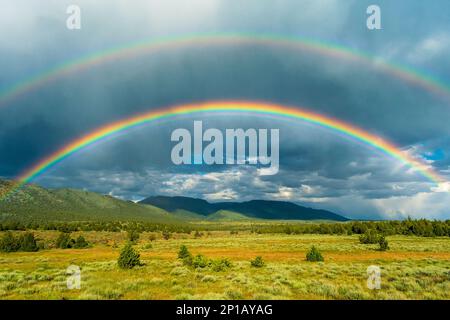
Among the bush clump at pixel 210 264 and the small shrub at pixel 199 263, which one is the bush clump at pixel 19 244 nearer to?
the bush clump at pixel 210 264

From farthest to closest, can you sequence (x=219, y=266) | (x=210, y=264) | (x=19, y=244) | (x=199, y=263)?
1. (x=19, y=244)
2. (x=210, y=264)
3. (x=199, y=263)
4. (x=219, y=266)

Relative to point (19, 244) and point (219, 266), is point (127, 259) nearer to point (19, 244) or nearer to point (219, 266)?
point (219, 266)

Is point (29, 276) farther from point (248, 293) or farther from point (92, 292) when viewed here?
point (248, 293)

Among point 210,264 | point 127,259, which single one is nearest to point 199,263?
point 210,264

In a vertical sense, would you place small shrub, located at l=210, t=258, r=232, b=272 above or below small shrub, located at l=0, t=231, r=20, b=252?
above

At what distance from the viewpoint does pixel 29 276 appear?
22578mm

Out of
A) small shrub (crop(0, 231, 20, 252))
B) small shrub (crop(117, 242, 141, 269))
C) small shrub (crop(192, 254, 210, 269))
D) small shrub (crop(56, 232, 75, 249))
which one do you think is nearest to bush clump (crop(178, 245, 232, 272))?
small shrub (crop(192, 254, 210, 269))

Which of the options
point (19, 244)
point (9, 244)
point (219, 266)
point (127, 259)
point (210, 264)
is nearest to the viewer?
point (219, 266)

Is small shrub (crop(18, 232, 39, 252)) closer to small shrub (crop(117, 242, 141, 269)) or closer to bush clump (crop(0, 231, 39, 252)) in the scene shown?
bush clump (crop(0, 231, 39, 252))

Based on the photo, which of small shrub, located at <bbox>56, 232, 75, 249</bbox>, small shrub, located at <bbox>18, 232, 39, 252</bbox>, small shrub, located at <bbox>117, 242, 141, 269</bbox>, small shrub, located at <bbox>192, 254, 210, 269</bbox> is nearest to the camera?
small shrub, located at <bbox>192, 254, 210, 269</bbox>

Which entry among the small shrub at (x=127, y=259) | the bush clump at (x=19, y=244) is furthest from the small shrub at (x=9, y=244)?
the small shrub at (x=127, y=259)

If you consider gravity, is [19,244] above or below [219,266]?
below
